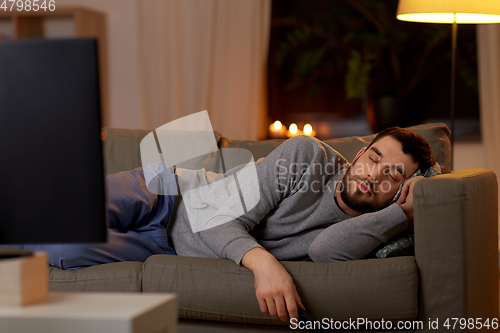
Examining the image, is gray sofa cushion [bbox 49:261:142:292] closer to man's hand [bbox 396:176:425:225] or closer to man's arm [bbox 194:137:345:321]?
man's arm [bbox 194:137:345:321]

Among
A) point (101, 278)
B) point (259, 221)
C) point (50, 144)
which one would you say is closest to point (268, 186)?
point (259, 221)

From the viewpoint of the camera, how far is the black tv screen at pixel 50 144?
57 centimetres

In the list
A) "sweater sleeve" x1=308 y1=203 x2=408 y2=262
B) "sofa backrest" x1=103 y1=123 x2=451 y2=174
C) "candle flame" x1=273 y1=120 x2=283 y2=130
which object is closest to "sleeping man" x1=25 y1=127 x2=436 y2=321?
"sweater sleeve" x1=308 y1=203 x2=408 y2=262

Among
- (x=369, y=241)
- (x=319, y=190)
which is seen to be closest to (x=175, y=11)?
(x=319, y=190)

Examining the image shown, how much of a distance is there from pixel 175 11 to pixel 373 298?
8.42 ft

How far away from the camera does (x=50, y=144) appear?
23.2 inches

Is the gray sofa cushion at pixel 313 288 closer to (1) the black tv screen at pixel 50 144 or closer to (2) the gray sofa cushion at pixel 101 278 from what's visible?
(2) the gray sofa cushion at pixel 101 278

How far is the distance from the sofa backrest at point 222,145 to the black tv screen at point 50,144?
45.9 inches

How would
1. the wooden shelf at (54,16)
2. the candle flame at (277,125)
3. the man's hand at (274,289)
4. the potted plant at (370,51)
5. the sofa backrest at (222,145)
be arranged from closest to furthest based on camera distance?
the man's hand at (274,289) < the sofa backrest at (222,145) < the candle flame at (277,125) < the potted plant at (370,51) < the wooden shelf at (54,16)

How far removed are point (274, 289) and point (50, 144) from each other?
2.34 ft

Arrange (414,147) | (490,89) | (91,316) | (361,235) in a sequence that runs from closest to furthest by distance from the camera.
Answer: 1. (91,316)
2. (361,235)
3. (414,147)
4. (490,89)

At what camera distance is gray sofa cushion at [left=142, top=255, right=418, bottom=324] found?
1213 millimetres

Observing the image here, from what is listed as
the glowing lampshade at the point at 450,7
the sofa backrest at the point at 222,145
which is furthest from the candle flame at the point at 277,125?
the glowing lampshade at the point at 450,7

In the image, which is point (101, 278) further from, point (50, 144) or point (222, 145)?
point (50, 144)
